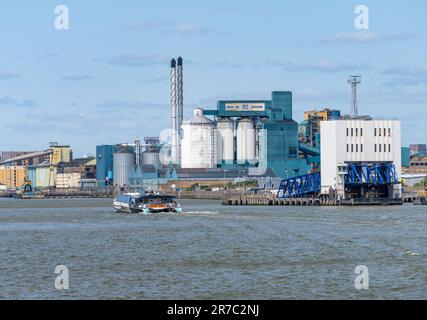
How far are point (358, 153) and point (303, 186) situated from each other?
16.3 m

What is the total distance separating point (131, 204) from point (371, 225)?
4597cm

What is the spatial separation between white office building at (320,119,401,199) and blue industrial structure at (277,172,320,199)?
20.8 ft

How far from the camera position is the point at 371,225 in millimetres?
81188

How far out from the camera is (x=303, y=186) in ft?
474

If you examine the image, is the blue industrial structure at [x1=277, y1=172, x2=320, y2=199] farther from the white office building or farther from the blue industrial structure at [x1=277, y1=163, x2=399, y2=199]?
the white office building

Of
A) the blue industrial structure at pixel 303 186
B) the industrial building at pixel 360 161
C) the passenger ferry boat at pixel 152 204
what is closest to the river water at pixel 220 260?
the passenger ferry boat at pixel 152 204

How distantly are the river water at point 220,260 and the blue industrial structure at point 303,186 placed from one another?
2004 inches

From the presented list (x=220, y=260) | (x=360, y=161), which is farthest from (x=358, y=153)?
(x=220, y=260)

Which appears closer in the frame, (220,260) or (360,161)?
(220,260)

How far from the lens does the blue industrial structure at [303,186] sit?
456 ft

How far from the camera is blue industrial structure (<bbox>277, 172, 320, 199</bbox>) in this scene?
5468 inches

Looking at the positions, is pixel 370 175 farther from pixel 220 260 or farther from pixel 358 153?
pixel 220 260

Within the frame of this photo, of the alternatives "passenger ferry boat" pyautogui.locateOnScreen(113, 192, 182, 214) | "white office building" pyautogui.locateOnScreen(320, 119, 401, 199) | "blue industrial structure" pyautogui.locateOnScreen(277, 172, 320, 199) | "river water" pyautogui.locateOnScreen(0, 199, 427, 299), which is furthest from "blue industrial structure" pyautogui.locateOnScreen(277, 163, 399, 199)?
"river water" pyautogui.locateOnScreen(0, 199, 427, 299)
